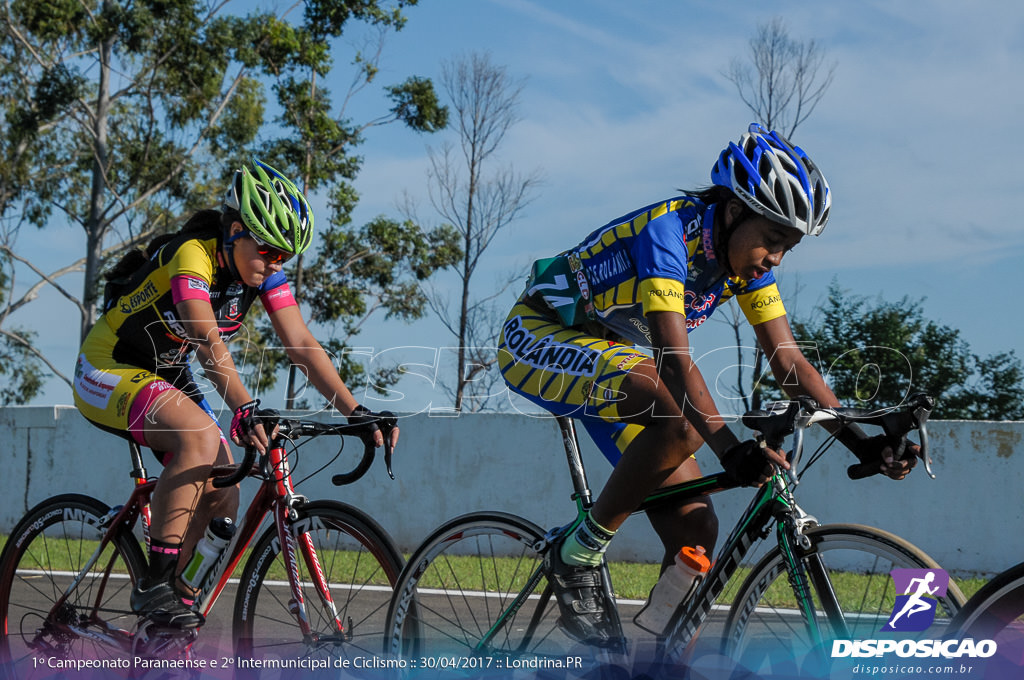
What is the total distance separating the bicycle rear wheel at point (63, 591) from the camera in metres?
4.05

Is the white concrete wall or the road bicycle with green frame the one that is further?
the white concrete wall

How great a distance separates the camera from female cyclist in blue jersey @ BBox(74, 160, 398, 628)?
147 inches

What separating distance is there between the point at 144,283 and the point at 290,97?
20652 mm

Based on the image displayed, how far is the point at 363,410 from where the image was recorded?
366 centimetres

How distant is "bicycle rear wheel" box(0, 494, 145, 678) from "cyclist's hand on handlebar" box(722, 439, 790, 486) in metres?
2.48

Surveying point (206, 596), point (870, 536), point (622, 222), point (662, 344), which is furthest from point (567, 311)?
point (206, 596)

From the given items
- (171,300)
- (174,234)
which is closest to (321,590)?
(171,300)

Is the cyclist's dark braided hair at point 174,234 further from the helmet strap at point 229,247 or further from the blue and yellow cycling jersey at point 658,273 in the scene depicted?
the blue and yellow cycling jersey at point 658,273

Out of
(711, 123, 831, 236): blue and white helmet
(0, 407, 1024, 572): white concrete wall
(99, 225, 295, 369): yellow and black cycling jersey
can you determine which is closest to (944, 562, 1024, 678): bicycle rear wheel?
(711, 123, 831, 236): blue and white helmet

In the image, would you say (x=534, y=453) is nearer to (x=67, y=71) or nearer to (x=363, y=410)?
(x=363, y=410)

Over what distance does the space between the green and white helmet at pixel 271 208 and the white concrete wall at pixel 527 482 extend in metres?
5.83

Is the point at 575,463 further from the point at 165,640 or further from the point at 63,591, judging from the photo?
the point at 63,591

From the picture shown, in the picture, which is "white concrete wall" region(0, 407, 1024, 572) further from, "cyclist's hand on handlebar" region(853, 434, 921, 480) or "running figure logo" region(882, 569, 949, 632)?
"running figure logo" region(882, 569, 949, 632)

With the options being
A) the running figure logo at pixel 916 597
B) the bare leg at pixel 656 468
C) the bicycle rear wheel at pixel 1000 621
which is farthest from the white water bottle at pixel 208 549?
the bicycle rear wheel at pixel 1000 621
